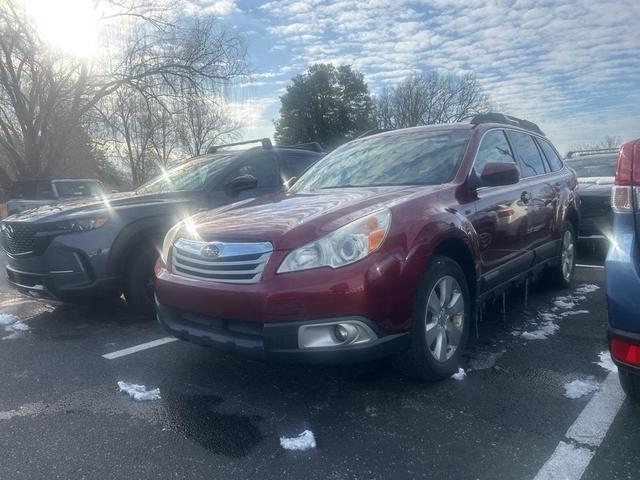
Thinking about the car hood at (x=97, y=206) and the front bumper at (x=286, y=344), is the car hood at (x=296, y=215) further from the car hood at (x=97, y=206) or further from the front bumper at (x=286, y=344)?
the car hood at (x=97, y=206)

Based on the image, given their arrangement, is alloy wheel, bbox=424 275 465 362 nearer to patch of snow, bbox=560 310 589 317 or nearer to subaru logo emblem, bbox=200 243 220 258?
subaru logo emblem, bbox=200 243 220 258

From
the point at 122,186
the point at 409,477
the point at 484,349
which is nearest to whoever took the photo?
the point at 409,477

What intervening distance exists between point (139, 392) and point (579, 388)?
2.69 m

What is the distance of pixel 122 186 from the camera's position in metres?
44.2

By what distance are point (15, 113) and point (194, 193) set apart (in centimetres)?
2074

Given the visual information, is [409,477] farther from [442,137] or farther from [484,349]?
[442,137]

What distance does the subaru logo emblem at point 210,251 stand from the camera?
2980mm

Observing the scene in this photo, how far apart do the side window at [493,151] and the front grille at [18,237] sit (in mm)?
3718

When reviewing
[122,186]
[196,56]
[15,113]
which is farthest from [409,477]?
[122,186]

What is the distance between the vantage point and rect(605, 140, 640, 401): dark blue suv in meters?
2.29

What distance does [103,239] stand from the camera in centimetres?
441

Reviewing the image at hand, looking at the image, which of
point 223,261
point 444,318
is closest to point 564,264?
point 444,318

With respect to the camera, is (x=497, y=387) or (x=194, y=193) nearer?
(x=497, y=387)

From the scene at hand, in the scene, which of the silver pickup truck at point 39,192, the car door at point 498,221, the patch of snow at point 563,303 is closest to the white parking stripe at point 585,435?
the car door at point 498,221
